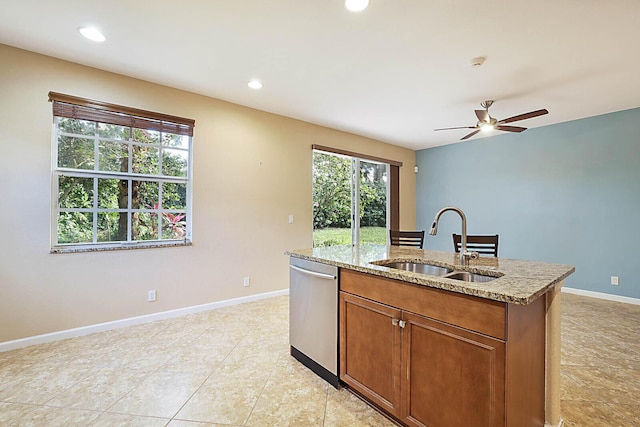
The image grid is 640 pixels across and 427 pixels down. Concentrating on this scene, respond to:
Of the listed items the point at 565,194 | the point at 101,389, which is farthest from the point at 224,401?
the point at 565,194

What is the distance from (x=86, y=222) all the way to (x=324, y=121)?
3.31 m

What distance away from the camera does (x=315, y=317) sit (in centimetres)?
212

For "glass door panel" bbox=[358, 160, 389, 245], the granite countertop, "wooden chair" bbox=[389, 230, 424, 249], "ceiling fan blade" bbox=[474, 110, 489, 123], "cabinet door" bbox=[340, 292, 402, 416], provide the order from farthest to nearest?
"glass door panel" bbox=[358, 160, 389, 245]
"wooden chair" bbox=[389, 230, 424, 249]
"ceiling fan blade" bbox=[474, 110, 489, 123]
"cabinet door" bbox=[340, 292, 402, 416]
the granite countertop

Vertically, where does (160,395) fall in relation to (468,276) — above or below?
below

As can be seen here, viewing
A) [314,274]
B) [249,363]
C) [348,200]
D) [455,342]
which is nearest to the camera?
[455,342]

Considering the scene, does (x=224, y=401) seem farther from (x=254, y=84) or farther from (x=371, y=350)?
(x=254, y=84)

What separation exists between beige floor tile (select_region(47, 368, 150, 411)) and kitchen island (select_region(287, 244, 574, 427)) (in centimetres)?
150

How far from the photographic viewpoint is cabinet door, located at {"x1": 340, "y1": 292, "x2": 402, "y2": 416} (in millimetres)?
1577

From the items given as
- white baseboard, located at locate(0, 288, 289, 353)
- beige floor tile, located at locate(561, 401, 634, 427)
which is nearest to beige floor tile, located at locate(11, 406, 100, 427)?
white baseboard, located at locate(0, 288, 289, 353)

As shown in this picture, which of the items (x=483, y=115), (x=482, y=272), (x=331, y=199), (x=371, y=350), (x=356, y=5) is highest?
(x=356, y=5)

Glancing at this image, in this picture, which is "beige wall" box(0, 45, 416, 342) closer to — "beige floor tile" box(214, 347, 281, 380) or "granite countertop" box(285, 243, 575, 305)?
"beige floor tile" box(214, 347, 281, 380)

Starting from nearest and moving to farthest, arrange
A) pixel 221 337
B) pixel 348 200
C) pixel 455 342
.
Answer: pixel 455 342
pixel 221 337
pixel 348 200

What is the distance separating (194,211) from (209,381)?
2.01m

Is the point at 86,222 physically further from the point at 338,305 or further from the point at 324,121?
the point at 324,121
